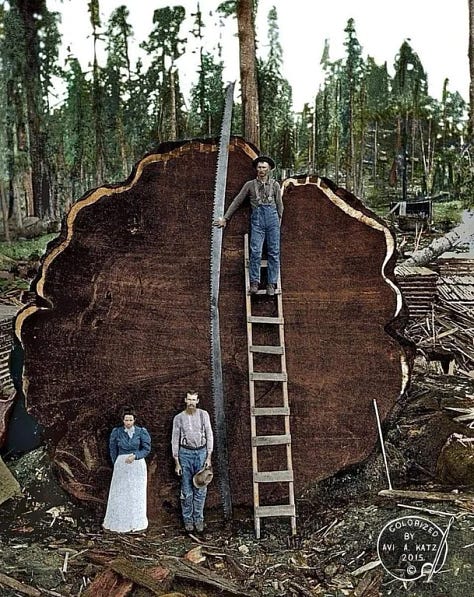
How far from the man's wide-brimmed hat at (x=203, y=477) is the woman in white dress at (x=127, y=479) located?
323 millimetres

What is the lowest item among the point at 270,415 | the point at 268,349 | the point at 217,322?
the point at 270,415

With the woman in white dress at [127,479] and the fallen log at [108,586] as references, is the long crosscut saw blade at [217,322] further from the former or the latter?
the fallen log at [108,586]

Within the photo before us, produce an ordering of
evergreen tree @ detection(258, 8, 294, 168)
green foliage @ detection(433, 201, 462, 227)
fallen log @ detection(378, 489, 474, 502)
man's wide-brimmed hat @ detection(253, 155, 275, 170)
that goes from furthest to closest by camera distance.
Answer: evergreen tree @ detection(258, 8, 294, 168) < green foliage @ detection(433, 201, 462, 227) < man's wide-brimmed hat @ detection(253, 155, 275, 170) < fallen log @ detection(378, 489, 474, 502)

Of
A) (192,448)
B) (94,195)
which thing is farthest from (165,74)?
(192,448)

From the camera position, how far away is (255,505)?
3.76m

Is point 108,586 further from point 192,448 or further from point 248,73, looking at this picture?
point 248,73

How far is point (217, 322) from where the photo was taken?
13.1ft

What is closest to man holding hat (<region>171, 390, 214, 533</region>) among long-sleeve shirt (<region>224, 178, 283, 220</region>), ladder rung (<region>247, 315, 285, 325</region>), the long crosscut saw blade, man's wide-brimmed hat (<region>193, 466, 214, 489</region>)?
man's wide-brimmed hat (<region>193, 466, 214, 489</region>)

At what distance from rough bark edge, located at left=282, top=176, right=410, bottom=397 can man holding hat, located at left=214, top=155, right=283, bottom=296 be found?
0.87 ft

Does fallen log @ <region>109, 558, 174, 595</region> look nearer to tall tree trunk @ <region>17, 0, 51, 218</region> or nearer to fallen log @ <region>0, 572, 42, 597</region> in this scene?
fallen log @ <region>0, 572, 42, 597</region>

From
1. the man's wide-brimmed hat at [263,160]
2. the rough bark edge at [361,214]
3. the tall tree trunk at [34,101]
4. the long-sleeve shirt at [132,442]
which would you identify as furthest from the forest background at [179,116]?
the long-sleeve shirt at [132,442]

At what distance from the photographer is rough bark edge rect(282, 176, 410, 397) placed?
13.5 feet

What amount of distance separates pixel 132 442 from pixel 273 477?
85cm

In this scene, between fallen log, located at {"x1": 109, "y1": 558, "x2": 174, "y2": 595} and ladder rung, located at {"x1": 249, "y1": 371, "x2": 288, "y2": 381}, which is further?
ladder rung, located at {"x1": 249, "y1": 371, "x2": 288, "y2": 381}
